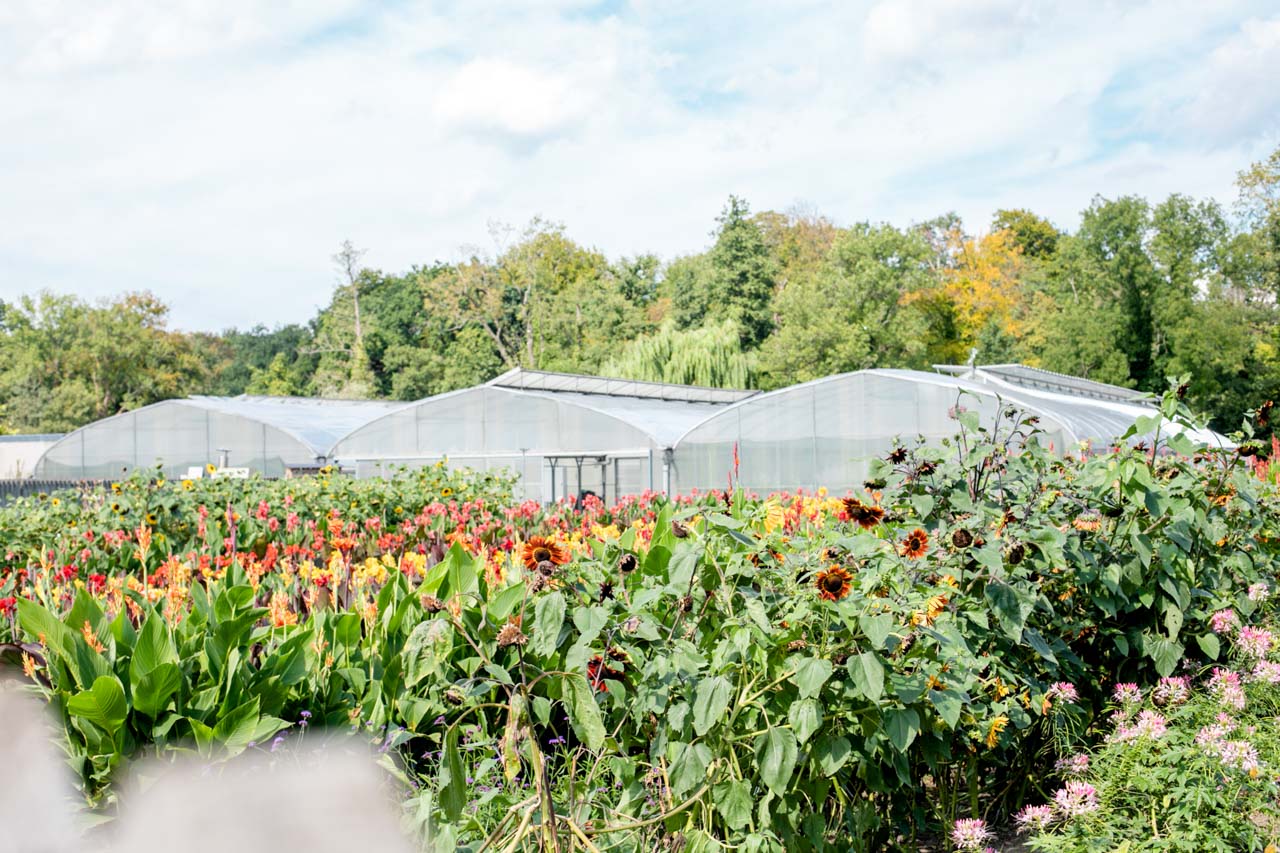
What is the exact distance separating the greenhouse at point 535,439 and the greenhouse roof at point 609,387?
35 centimetres

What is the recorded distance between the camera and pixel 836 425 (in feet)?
51.5

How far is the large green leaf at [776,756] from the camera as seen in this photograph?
2.33m

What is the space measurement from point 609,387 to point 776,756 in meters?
21.5

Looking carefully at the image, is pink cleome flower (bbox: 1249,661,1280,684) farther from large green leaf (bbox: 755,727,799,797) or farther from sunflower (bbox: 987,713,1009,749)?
large green leaf (bbox: 755,727,799,797)

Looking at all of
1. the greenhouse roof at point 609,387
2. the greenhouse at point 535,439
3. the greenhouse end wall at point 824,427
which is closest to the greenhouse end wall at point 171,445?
the greenhouse at point 535,439

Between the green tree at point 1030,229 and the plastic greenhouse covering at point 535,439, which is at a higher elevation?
the green tree at point 1030,229

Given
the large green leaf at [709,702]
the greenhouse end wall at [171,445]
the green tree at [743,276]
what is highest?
the green tree at [743,276]

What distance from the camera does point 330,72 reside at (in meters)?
3.86

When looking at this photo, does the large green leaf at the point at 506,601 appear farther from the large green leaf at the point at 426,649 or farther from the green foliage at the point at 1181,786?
the green foliage at the point at 1181,786

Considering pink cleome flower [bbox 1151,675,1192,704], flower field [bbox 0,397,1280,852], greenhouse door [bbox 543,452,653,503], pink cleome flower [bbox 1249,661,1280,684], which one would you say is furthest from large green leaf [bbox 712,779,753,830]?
greenhouse door [bbox 543,452,653,503]

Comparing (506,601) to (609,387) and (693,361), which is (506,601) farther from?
(693,361)

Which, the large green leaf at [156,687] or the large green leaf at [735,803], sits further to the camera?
the large green leaf at [156,687]

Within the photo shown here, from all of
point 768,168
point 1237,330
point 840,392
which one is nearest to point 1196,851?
point 840,392

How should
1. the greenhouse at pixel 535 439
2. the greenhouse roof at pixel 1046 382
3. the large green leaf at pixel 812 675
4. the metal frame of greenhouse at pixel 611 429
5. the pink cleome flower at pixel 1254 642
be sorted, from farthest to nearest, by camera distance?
the greenhouse roof at pixel 1046 382 < the greenhouse at pixel 535 439 < the metal frame of greenhouse at pixel 611 429 < the pink cleome flower at pixel 1254 642 < the large green leaf at pixel 812 675
